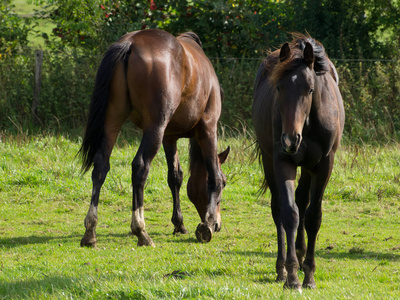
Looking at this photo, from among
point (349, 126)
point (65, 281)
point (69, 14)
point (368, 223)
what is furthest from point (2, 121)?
point (65, 281)

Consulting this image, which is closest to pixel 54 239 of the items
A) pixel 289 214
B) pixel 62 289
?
pixel 62 289

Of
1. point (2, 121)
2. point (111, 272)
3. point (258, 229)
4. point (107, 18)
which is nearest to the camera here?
point (111, 272)

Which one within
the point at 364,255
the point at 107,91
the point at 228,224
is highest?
the point at 107,91

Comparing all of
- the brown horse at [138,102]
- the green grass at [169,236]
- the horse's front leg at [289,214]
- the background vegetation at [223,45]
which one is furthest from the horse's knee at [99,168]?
the background vegetation at [223,45]

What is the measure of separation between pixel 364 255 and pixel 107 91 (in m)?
3.20

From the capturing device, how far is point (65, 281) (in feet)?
15.6

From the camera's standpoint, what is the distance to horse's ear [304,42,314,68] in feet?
15.4

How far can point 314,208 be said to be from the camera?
523cm

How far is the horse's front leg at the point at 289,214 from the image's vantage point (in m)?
4.65

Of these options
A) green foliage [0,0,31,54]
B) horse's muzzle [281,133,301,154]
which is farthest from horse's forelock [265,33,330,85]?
green foliage [0,0,31,54]

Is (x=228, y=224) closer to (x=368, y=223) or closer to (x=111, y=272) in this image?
(x=368, y=223)

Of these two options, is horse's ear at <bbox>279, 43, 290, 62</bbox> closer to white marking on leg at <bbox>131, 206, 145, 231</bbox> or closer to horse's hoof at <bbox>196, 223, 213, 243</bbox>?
white marking on leg at <bbox>131, 206, 145, 231</bbox>

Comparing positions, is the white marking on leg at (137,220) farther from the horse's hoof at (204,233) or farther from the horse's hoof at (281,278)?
the horse's hoof at (281,278)

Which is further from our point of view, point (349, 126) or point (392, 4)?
point (392, 4)
